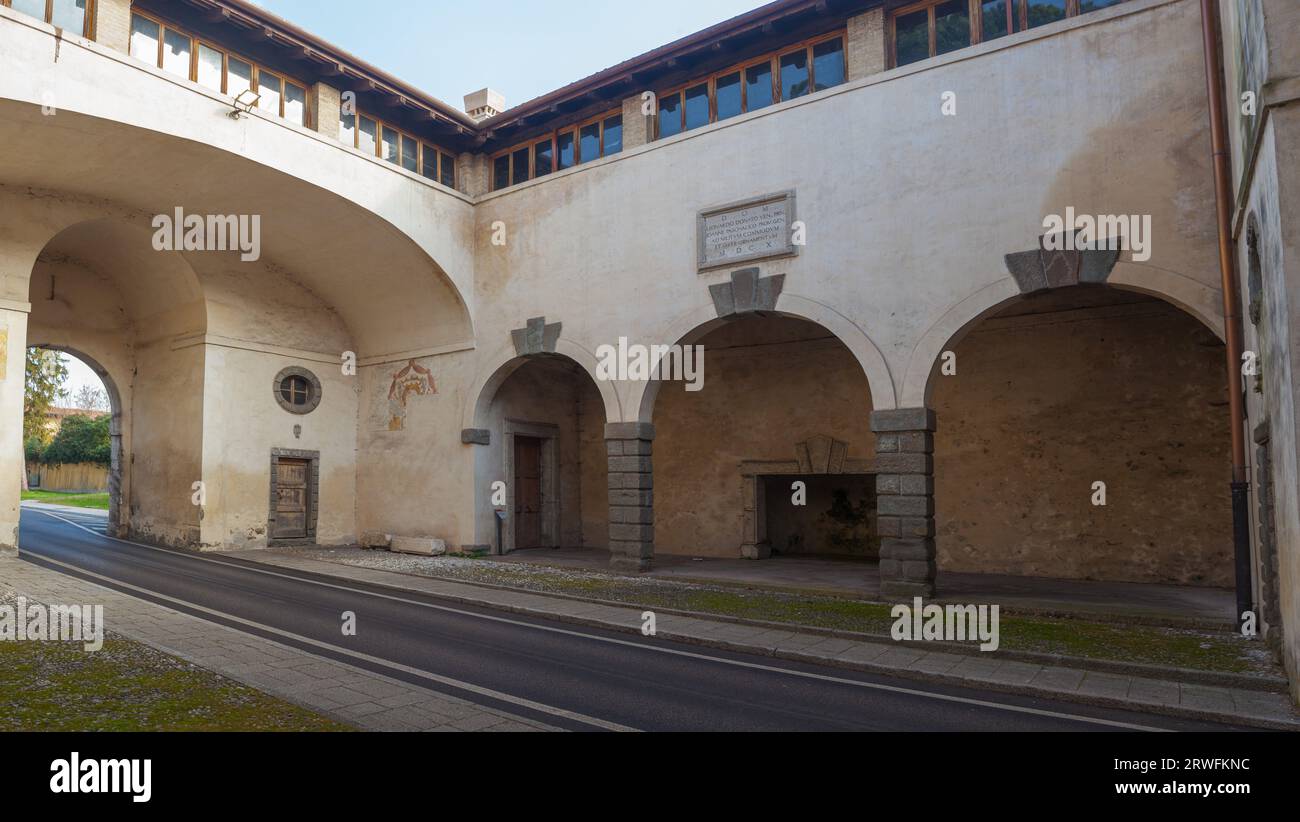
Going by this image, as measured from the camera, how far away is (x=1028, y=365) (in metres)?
14.0

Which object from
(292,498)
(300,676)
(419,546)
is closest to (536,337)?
(419,546)

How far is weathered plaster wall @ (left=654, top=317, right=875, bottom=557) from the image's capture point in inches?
628

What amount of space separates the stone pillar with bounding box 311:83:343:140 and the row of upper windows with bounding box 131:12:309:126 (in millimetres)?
209

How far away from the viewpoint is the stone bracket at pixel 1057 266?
32.9ft

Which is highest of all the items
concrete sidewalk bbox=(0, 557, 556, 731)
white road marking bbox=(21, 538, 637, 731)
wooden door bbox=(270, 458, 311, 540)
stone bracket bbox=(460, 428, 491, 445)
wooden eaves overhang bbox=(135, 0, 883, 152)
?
wooden eaves overhang bbox=(135, 0, 883, 152)

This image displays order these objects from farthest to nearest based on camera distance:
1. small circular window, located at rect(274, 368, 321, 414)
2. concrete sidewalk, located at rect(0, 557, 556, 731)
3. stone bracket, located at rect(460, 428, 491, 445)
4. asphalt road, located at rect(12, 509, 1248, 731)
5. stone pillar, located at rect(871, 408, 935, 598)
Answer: small circular window, located at rect(274, 368, 321, 414)
stone bracket, located at rect(460, 428, 491, 445)
stone pillar, located at rect(871, 408, 935, 598)
asphalt road, located at rect(12, 509, 1248, 731)
concrete sidewalk, located at rect(0, 557, 556, 731)

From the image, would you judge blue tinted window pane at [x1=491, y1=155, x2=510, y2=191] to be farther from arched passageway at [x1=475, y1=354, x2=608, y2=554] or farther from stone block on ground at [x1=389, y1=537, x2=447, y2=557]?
stone block on ground at [x1=389, y1=537, x2=447, y2=557]

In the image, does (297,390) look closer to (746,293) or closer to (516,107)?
(516,107)

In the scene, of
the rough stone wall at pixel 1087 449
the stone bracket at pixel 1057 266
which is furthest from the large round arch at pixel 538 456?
the stone bracket at pixel 1057 266

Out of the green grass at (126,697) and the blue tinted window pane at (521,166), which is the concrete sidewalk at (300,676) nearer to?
the green grass at (126,697)

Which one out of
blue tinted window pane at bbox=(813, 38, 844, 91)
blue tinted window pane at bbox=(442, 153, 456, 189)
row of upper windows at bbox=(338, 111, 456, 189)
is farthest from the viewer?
blue tinted window pane at bbox=(442, 153, 456, 189)

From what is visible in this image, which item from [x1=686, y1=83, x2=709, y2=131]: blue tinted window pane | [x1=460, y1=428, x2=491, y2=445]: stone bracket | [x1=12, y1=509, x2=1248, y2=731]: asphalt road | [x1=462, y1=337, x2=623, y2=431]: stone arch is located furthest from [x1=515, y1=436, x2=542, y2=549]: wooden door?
[x1=686, y1=83, x2=709, y2=131]: blue tinted window pane

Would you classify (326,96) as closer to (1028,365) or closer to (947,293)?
(947,293)

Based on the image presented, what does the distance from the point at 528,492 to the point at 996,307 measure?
1142cm
